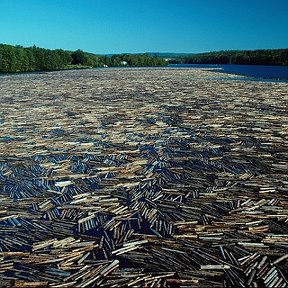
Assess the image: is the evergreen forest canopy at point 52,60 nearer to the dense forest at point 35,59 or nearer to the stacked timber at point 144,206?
the dense forest at point 35,59

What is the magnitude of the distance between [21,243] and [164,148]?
25.8ft

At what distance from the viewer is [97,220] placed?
7719mm

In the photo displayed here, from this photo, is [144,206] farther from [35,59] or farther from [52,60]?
[52,60]

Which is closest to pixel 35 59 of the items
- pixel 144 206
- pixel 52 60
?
pixel 52 60

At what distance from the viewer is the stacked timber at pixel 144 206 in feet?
18.9

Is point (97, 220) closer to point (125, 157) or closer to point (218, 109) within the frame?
point (125, 157)

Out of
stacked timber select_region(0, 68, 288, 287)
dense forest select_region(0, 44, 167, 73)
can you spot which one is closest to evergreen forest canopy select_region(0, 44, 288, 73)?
dense forest select_region(0, 44, 167, 73)

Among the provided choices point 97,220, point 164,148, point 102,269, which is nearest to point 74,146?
point 164,148

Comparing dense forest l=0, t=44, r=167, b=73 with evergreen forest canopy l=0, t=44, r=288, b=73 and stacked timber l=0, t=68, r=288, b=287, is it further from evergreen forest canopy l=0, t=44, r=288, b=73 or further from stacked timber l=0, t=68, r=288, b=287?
stacked timber l=0, t=68, r=288, b=287

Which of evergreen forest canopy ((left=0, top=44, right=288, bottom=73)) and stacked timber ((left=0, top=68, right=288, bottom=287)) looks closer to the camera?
stacked timber ((left=0, top=68, right=288, bottom=287))

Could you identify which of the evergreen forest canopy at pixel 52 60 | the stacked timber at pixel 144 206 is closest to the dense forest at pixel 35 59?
the evergreen forest canopy at pixel 52 60

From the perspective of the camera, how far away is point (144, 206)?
842cm

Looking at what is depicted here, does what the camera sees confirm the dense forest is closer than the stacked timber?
No

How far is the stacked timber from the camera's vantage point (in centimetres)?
576
